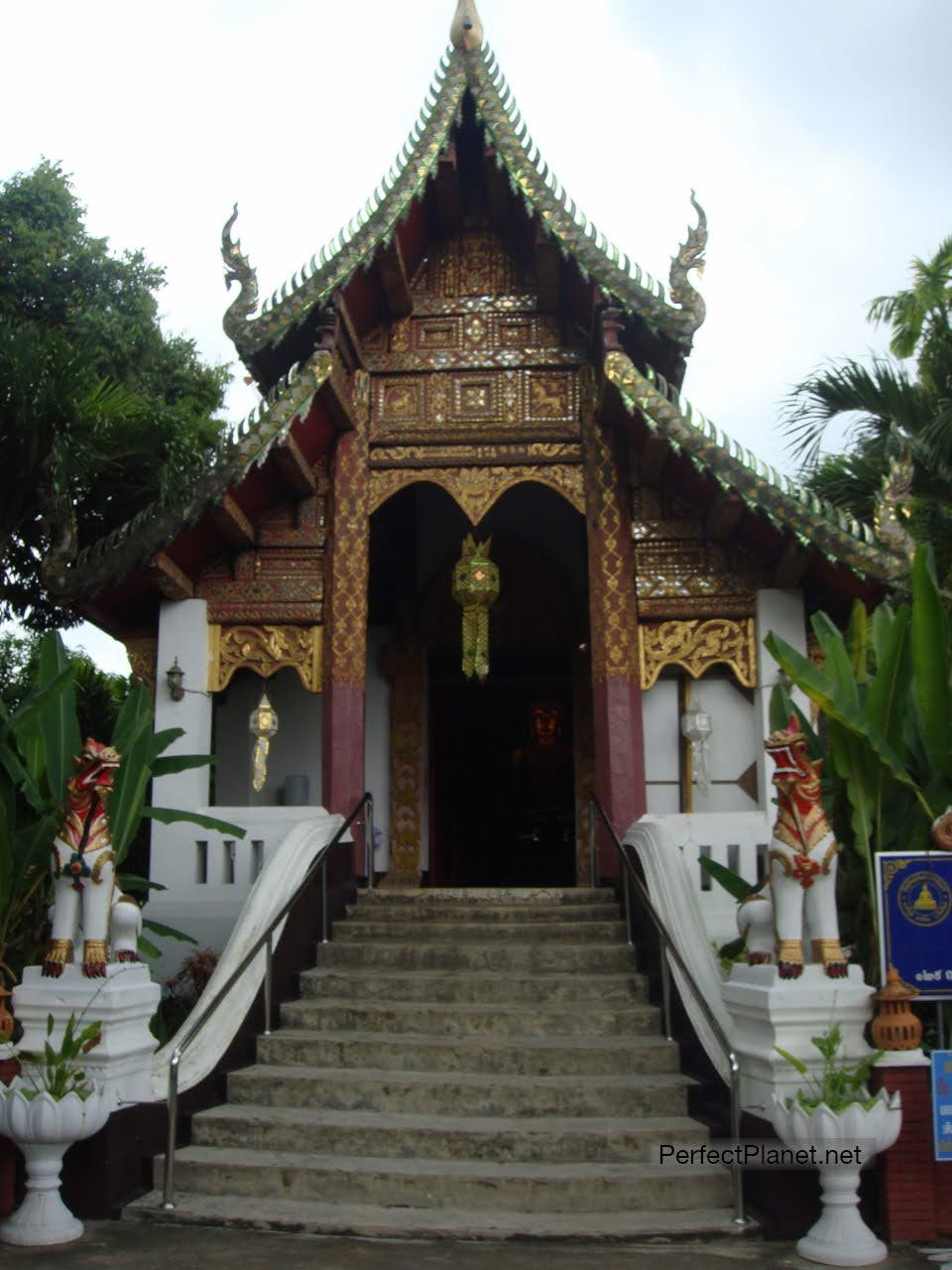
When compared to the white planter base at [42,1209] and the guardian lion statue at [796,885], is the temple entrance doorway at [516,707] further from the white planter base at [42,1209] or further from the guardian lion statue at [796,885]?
the white planter base at [42,1209]

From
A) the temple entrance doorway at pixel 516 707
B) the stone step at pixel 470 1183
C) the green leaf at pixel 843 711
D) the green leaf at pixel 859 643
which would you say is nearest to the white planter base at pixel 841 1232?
the stone step at pixel 470 1183

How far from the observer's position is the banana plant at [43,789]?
6.32 meters

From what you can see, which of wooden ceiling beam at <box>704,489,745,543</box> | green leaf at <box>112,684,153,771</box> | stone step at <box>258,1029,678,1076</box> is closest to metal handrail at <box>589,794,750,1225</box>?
stone step at <box>258,1029,678,1076</box>

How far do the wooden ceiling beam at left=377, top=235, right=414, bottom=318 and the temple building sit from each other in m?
0.02

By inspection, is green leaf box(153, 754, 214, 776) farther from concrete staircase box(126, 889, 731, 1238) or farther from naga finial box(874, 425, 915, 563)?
naga finial box(874, 425, 915, 563)

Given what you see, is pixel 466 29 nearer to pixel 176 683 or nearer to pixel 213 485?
→ pixel 213 485

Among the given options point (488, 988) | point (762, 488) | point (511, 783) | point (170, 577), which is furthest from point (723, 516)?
point (511, 783)

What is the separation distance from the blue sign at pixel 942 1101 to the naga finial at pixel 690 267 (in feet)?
19.3

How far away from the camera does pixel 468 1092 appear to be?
19.5ft

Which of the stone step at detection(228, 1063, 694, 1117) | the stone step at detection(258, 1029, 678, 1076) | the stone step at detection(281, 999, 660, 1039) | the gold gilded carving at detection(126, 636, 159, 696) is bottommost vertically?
the stone step at detection(228, 1063, 694, 1117)

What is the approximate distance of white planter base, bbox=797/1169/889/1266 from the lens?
15.2ft

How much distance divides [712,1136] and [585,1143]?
1.92 feet

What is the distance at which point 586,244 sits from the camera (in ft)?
30.4

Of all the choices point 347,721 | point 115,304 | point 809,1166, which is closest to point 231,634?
point 347,721
